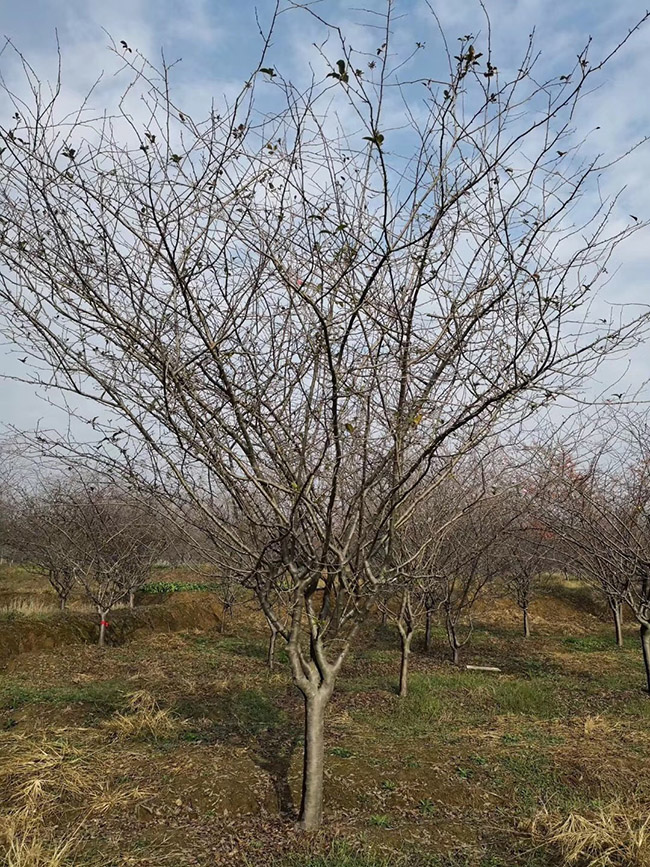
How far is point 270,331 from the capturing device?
3375 millimetres

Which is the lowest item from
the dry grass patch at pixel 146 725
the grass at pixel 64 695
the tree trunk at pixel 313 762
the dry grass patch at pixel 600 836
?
the grass at pixel 64 695

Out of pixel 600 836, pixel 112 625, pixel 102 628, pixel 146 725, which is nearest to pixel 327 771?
pixel 600 836

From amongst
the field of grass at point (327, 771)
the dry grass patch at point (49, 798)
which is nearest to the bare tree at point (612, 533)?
the field of grass at point (327, 771)

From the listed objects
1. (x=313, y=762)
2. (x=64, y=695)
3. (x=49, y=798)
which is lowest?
(x=64, y=695)

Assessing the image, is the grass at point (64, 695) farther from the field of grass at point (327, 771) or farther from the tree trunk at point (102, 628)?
the tree trunk at point (102, 628)

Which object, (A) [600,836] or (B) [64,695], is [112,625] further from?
(A) [600,836]

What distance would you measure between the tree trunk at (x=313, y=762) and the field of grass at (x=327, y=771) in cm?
12

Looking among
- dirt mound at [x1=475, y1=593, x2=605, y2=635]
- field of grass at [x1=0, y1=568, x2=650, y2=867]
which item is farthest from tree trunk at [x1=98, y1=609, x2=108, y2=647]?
dirt mound at [x1=475, y1=593, x2=605, y2=635]

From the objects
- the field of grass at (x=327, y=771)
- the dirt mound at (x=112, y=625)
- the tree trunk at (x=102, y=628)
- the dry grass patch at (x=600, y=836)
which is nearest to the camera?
the dry grass patch at (x=600, y=836)

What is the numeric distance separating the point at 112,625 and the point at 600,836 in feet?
35.3

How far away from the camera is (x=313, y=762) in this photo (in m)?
3.51

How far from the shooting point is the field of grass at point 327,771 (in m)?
3.42

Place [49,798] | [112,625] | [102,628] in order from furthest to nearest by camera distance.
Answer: [112,625], [102,628], [49,798]

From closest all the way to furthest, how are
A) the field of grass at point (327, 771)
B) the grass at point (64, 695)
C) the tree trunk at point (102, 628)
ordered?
the field of grass at point (327, 771) → the grass at point (64, 695) → the tree trunk at point (102, 628)
